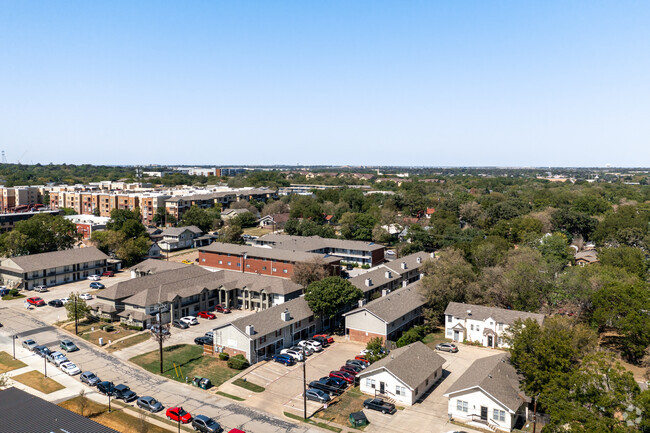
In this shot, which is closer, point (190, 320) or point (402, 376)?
point (402, 376)

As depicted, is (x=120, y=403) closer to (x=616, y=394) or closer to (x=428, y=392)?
(x=428, y=392)

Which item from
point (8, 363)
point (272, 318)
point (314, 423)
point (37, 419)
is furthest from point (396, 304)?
point (8, 363)

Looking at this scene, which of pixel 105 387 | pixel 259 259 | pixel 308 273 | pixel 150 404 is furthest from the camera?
pixel 259 259

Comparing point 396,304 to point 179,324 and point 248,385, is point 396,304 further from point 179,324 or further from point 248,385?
point 179,324

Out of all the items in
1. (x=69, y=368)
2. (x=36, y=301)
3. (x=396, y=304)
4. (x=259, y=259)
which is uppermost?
(x=259, y=259)

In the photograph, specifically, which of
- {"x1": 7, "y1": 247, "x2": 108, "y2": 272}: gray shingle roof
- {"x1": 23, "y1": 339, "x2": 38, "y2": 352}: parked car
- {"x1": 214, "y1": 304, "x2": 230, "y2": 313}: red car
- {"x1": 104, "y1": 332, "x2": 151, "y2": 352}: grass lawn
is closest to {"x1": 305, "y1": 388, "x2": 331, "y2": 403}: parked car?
{"x1": 104, "y1": 332, "x2": 151, "y2": 352}: grass lawn

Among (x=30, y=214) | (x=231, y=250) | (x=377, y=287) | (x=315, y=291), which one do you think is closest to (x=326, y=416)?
(x=315, y=291)

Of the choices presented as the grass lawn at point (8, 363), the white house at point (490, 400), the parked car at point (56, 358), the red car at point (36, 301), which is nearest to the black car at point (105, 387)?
the parked car at point (56, 358)
